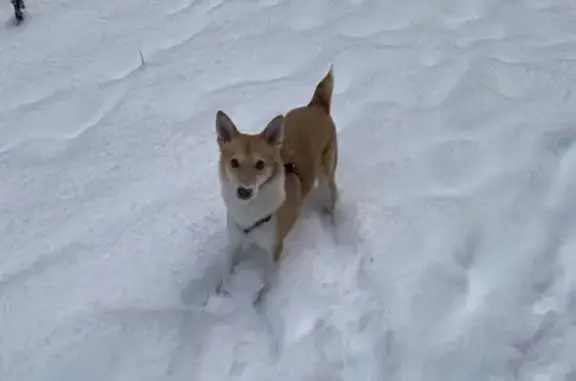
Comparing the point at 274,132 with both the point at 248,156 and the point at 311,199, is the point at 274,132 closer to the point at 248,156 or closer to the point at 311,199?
the point at 248,156

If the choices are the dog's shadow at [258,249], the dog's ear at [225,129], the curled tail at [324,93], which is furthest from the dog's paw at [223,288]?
the curled tail at [324,93]

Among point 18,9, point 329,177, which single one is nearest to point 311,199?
point 329,177

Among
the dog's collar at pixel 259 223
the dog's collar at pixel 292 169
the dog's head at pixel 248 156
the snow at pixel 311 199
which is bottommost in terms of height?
the snow at pixel 311 199

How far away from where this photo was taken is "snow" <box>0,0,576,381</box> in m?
2.79

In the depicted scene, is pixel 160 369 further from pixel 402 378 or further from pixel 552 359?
pixel 552 359

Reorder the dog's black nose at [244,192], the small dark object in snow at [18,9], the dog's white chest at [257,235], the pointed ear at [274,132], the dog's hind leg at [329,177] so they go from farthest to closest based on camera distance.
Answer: the small dark object in snow at [18,9], the dog's hind leg at [329,177], the dog's white chest at [257,235], the pointed ear at [274,132], the dog's black nose at [244,192]

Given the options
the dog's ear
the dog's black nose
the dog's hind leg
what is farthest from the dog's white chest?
the dog's hind leg

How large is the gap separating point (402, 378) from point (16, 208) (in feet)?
6.60

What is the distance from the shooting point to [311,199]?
3.52 m

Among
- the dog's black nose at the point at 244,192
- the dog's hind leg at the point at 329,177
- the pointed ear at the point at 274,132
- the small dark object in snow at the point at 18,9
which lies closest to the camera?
the dog's black nose at the point at 244,192

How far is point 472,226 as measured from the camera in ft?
10.8

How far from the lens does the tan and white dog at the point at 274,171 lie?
2.81 m

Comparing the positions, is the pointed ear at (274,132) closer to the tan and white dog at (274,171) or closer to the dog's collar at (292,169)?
the tan and white dog at (274,171)

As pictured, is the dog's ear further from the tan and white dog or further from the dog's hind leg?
the dog's hind leg
